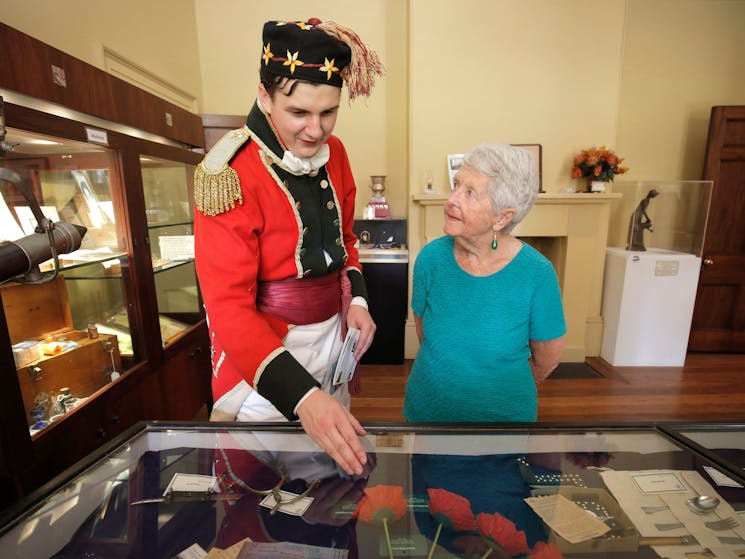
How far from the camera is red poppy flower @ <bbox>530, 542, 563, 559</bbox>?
2.23 feet

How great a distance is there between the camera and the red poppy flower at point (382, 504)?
762 mm

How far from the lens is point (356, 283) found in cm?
127

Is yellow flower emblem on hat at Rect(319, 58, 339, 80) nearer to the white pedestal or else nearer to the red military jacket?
the red military jacket

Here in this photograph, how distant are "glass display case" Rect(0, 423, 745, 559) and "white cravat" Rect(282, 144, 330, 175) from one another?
0.61 meters

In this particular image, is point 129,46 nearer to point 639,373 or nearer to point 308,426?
point 308,426

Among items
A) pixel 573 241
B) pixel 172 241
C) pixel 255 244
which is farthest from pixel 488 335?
pixel 573 241

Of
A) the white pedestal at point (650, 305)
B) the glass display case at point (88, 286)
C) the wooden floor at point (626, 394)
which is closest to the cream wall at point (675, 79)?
the white pedestal at point (650, 305)

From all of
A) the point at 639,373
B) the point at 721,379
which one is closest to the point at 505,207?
the point at 639,373

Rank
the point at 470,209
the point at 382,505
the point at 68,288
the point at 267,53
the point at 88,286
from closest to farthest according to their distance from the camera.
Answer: the point at 382,505, the point at 267,53, the point at 470,209, the point at 68,288, the point at 88,286

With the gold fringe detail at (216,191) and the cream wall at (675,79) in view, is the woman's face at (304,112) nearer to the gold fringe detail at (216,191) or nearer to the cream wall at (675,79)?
the gold fringe detail at (216,191)

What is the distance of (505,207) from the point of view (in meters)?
1.23

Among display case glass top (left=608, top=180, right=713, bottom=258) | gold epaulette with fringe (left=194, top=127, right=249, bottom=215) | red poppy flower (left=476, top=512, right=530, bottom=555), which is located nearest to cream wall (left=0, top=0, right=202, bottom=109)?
gold epaulette with fringe (left=194, top=127, right=249, bottom=215)

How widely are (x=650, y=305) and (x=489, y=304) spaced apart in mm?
3101

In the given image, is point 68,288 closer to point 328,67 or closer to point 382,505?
point 328,67
